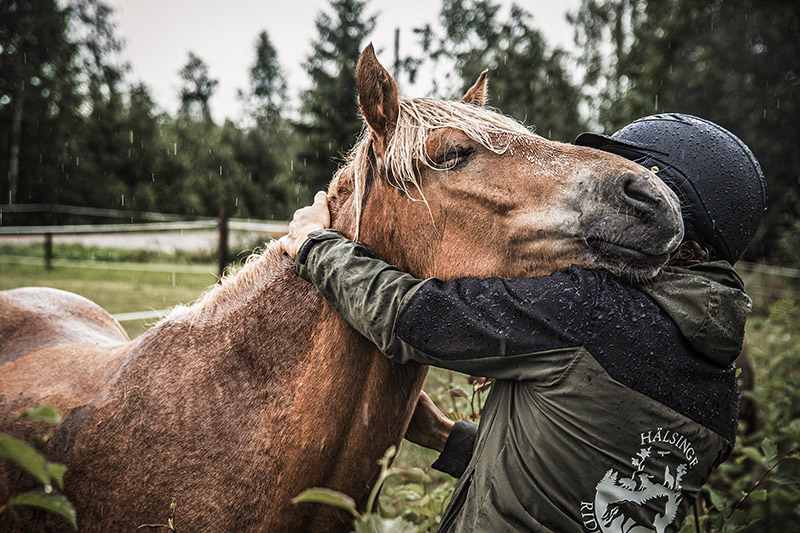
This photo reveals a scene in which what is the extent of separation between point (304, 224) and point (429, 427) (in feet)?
3.57

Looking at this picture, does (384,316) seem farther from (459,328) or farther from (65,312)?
(65,312)

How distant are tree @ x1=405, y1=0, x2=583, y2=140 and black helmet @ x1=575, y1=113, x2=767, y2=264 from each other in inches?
642

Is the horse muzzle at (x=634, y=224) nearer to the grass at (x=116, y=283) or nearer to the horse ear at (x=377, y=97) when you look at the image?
the horse ear at (x=377, y=97)

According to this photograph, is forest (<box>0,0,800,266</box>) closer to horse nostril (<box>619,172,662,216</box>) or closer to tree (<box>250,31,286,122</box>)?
horse nostril (<box>619,172,662,216</box>)

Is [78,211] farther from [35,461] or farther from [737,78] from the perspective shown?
[737,78]

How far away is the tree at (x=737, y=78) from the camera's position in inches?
746

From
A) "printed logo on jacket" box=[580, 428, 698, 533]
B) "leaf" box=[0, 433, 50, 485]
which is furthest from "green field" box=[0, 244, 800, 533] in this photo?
"leaf" box=[0, 433, 50, 485]

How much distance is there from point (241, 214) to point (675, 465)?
3234cm

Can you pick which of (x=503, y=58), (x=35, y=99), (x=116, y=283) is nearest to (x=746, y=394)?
(x=116, y=283)

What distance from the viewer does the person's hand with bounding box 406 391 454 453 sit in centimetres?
229

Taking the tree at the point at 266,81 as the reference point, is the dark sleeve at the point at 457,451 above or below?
below

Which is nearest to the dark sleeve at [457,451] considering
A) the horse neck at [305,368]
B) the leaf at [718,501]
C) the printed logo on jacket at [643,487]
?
the horse neck at [305,368]

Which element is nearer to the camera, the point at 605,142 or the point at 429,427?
the point at 605,142

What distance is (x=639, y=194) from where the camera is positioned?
4.81ft
